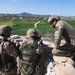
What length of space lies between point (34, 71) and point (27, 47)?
488mm

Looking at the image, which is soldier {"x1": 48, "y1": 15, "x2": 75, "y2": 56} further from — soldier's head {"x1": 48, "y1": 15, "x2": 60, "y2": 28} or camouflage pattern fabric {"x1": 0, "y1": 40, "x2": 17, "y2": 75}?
camouflage pattern fabric {"x1": 0, "y1": 40, "x2": 17, "y2": 75}

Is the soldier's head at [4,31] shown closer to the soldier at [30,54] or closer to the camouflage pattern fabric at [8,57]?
the camouflage pattern fabric at [8,57]

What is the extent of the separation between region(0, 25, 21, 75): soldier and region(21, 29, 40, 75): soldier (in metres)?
0.15

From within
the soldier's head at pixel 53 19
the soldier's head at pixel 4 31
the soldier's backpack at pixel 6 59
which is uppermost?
the soldier's head at pixel 53 19

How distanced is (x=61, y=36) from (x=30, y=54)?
1125 millimetres

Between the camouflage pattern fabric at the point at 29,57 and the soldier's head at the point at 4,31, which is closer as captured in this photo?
the soldier's head at the point at 4,31

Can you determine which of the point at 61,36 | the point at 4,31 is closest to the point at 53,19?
the point at 61,36

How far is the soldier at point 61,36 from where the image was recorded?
22.5ft

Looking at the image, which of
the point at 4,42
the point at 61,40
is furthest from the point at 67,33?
the point at 4,42

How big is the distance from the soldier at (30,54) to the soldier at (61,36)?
0.80 metres

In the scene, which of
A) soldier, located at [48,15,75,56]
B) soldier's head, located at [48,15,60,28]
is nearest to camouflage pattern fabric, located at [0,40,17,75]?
soldier, located at [48,15,75,56]

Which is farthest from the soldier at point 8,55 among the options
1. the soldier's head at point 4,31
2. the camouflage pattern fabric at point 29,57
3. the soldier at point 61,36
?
the soldier at point 61,36

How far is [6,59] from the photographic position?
600 centimetres

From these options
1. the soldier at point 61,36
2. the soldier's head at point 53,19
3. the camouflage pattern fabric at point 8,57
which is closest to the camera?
the camouflage pattern fabric at point 8,57
